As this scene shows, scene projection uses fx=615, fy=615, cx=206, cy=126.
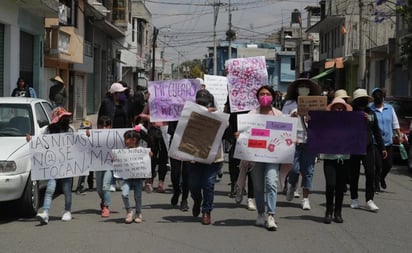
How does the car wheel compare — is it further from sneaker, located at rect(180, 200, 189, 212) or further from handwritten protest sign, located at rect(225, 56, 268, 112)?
handwritten protest sign, located at rect(225, 56, 268, 112)

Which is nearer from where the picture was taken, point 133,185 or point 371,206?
point 133,185

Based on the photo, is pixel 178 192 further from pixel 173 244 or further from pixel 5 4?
pixel 5 4

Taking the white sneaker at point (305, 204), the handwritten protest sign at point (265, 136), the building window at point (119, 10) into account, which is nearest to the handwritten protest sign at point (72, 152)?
the handwritten protest sign at point (265, 136)

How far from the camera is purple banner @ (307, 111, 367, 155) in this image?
840cm

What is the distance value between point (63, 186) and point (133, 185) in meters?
0.99

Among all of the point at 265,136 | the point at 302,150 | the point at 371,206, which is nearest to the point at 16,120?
the point at 265,136

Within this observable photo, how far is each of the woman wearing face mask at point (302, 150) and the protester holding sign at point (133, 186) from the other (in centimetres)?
251

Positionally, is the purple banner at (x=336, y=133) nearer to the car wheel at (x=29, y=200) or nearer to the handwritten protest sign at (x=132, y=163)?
the handwritten protest sign at (x=132, y=163)

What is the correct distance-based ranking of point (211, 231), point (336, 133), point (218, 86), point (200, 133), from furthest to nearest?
point (218, 86)
point (336, 133)
point (200, 133)
point (211, 231)

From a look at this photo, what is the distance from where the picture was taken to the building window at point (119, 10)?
41281 mm

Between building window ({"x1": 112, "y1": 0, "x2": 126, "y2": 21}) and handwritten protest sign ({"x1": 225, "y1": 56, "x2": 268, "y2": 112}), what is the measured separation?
105 ft

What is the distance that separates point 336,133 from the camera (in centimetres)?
841

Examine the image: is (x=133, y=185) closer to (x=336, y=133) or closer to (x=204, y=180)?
(x=204, y=180)

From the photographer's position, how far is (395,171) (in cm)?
1523
